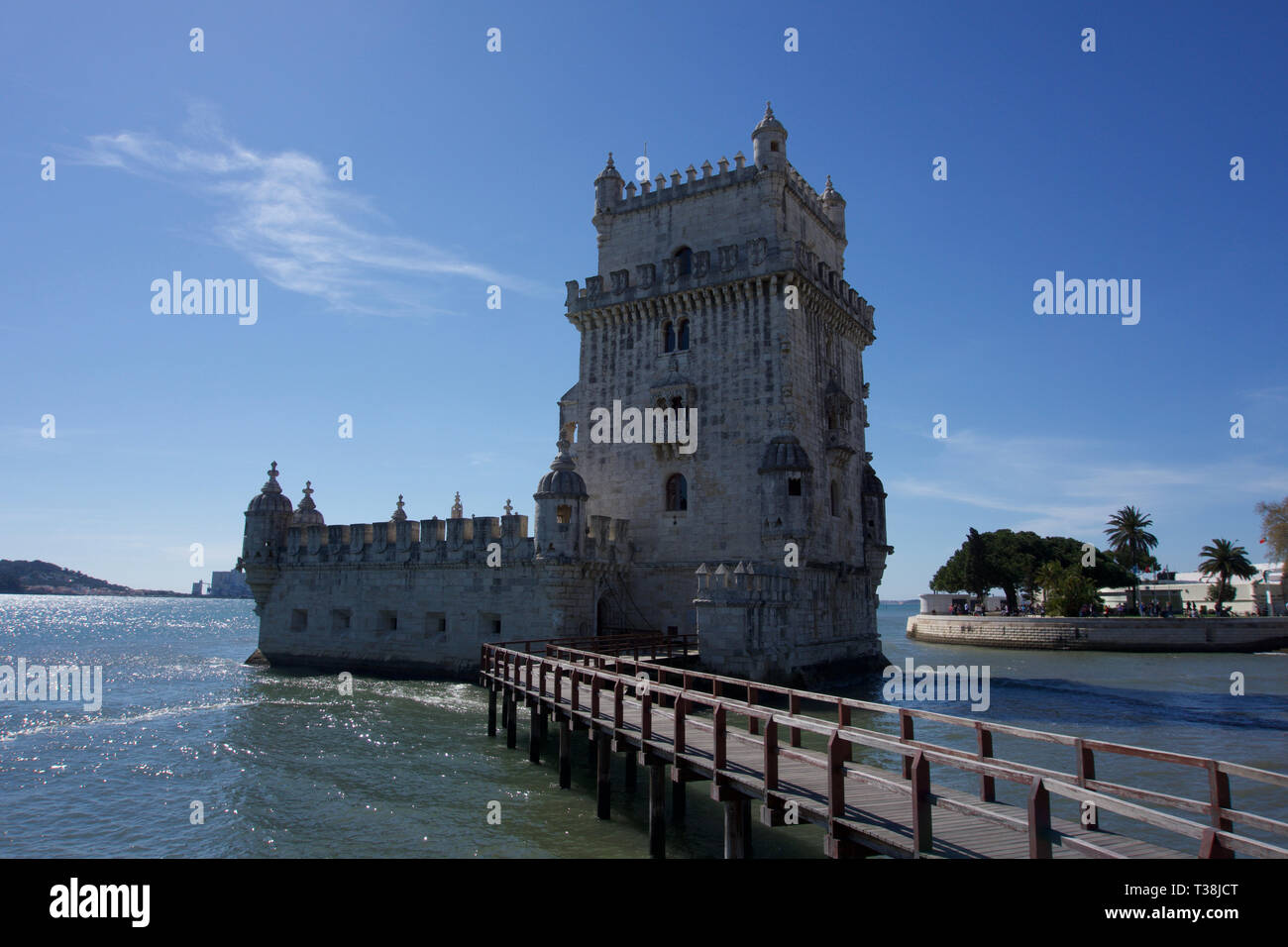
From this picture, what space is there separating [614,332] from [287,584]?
19.5 metres

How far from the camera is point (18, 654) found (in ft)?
194

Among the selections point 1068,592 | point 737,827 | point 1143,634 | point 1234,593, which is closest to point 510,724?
point 737,827

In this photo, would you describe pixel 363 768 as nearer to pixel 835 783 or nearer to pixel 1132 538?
pixel 835 783

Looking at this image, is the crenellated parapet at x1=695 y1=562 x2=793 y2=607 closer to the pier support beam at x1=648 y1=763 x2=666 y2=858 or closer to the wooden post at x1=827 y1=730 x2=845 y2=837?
the pier support beam at x1=648 y1=763 x2=666 y2=858

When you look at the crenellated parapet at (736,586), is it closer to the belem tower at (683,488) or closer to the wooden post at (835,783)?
the belem tower at (683,488)

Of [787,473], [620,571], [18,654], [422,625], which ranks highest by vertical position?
[787,473]

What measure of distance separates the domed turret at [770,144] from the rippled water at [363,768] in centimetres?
2062

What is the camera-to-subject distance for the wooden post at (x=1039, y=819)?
24.2 feet

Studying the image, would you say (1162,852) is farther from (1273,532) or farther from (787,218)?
(1273,532)

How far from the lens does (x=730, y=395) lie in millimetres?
31562

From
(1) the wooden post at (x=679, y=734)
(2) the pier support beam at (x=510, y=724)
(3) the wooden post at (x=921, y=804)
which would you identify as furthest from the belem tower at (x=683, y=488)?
(3) the wooden post at (x=921, y=804)
